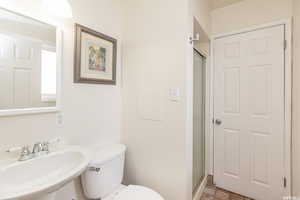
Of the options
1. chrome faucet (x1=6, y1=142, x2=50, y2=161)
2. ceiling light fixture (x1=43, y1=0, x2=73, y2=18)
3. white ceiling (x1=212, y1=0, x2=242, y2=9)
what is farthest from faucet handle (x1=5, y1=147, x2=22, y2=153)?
white ceiling (x1=212, y1=0, x2=242, y2=9)

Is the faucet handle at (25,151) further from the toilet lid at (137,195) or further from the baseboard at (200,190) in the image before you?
the baseboard at (200,190)

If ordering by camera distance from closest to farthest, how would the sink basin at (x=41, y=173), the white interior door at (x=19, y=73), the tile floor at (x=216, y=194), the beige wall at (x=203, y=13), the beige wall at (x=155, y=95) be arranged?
the sink basin at (x=41, y=173) < the white interior door at (x=19, y=73) < the beige wall at (x=155, y=95) < the beige wall at (x=203, y=13) < the tile floor at (x=216, y=194)

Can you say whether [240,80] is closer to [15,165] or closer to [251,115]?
[251,115]

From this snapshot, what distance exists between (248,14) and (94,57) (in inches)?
74.0

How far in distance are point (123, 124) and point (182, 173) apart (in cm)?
79

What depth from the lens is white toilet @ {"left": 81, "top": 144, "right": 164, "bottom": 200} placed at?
1274 mm

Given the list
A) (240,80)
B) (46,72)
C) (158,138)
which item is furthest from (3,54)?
(240,80)

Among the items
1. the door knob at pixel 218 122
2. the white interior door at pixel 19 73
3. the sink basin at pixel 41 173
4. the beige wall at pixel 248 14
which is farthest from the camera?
the door knob at pixel 218 122

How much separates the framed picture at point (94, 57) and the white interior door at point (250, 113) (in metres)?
1.38

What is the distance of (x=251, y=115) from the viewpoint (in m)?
1.94

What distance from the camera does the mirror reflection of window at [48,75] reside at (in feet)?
3.78

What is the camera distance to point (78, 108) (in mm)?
1372

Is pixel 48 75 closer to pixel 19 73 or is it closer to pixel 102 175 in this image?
pixel 19 73

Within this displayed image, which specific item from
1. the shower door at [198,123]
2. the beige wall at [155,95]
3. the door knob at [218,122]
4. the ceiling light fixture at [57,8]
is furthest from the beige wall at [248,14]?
the ceiling light fixture at [57,8]
